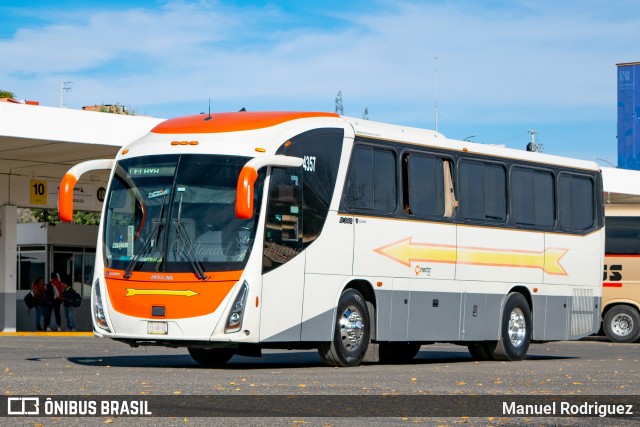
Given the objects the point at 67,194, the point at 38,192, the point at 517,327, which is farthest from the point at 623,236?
the point at 67,194

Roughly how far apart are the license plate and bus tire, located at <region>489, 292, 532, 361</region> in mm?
6676

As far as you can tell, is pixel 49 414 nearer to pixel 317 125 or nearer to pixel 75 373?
pixel 75 373

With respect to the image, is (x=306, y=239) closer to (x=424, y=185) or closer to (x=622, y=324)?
(x=424, y=185)

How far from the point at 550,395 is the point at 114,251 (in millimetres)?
6564

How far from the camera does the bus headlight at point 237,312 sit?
16.4 meters

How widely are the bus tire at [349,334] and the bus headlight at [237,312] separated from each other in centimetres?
171

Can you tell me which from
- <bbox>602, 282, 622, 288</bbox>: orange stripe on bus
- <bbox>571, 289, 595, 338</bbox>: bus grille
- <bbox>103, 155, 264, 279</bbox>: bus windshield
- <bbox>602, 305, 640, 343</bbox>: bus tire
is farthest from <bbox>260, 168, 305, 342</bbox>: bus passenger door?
<bbox>602, 282, 622, 288</bbox>: orange stripe on bus

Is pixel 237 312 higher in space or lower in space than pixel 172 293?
lower

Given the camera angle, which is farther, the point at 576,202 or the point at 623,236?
the point at 623,236

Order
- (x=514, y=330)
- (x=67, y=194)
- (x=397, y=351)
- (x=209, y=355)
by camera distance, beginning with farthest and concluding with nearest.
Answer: (x=397, y=351) → (x=514, y=330) → (x=209, y=355) → (x=67, y=194)

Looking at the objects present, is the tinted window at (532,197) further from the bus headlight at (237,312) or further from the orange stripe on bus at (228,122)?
the bus headlight at (237,312)

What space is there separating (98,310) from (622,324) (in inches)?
840

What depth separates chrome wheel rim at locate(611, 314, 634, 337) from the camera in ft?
116

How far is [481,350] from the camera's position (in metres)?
21.8
